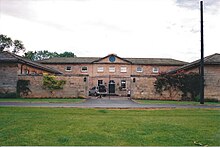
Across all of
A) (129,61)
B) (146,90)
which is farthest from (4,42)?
(146,90)

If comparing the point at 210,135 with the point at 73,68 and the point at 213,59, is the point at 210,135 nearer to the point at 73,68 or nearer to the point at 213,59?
the point at 213,59

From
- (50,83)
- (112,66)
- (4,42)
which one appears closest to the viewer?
(50,83)

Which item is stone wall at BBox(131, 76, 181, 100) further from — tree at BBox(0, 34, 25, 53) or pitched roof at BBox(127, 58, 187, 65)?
tree at BBox(0, 34, 25, 53)

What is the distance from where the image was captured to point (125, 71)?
47.3 metres

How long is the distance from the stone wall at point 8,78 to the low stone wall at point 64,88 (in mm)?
842

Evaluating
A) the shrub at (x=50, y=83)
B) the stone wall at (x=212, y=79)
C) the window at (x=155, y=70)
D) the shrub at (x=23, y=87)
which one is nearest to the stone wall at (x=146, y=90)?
the stone wall at (x=212, y=79)

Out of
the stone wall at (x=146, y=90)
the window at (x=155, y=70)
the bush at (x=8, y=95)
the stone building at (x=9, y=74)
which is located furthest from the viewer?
the window at (x=155, y=70)

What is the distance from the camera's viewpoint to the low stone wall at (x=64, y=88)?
1016 inches

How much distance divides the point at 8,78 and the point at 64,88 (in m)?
6.06

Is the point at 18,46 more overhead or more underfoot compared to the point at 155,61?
more overhead

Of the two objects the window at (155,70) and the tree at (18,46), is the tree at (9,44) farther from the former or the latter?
the window at (155,70)

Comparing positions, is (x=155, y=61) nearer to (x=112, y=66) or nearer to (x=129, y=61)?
(x=129, y=61)

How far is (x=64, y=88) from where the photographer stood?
26.1 metres

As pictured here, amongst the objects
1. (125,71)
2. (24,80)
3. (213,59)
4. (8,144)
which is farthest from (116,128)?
(125,71)
